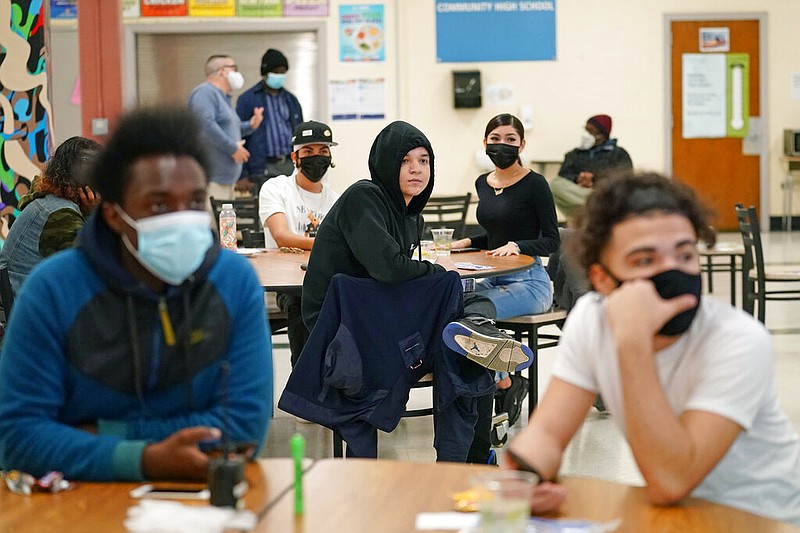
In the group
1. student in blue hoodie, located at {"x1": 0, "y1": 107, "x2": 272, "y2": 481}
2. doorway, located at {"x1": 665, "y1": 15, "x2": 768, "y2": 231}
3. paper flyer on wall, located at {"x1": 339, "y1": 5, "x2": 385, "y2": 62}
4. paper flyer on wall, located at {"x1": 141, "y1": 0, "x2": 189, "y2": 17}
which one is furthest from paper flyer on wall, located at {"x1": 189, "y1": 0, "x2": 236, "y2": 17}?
student in blue hoodie, located at {"x1": 0, "y1": 107, "x2": 272, "y2": 481}

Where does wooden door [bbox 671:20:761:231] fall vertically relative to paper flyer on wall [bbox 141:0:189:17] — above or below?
below

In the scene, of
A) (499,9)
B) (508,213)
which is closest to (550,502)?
(508,213)

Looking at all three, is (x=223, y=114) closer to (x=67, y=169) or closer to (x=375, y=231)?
(x=67, y=169)

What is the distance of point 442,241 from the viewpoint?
4.80m

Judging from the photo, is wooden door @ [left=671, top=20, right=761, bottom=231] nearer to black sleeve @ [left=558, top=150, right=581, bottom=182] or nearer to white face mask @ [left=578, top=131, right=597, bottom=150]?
white face mask @ [left=578, top=131, right=597, bottom=150]

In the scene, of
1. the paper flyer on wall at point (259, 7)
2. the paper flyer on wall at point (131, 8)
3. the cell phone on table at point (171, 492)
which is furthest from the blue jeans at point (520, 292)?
Answer: the paper flyer on wall at point (131, 8)

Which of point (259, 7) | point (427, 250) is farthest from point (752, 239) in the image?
point (259, 7)

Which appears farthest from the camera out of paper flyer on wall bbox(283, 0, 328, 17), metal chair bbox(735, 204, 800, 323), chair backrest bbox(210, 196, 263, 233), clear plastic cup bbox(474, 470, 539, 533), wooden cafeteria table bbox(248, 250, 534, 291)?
paper flyer on wall bbox(283, 0, 328, 17)

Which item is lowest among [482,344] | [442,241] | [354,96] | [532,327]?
[532,327]

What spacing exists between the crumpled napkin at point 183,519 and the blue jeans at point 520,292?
122 inches

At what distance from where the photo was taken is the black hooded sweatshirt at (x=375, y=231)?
3.41 metres

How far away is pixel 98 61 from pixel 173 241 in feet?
22.4

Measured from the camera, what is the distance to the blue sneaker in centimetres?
328

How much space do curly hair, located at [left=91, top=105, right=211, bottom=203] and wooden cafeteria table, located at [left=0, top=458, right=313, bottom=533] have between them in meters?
0.47
